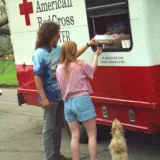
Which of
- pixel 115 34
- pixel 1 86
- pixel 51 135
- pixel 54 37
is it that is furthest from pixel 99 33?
pixel 1 86

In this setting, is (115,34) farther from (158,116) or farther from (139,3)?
(158,116)

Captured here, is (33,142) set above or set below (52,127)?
below

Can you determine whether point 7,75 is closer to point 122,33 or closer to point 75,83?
point 122,33

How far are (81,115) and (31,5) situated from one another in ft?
8.20

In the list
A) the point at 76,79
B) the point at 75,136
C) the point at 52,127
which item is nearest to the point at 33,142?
the point at 52,127

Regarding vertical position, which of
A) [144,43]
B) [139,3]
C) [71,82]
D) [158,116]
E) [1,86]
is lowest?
[1,86]

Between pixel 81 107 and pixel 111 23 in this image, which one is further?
pixel 111 23

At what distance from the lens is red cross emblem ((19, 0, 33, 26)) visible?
675 cm

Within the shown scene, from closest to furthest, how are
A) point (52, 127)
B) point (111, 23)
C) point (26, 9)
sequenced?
1. point (52, 127)
2. point (111, 23)
3. point (26, 9)

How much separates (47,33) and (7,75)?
14.9 meters

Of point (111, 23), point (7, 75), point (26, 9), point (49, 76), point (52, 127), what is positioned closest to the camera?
A: point (49, 76)

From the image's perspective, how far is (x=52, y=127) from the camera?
540cm

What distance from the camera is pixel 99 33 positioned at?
221 inches

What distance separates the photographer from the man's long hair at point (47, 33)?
5176mm
